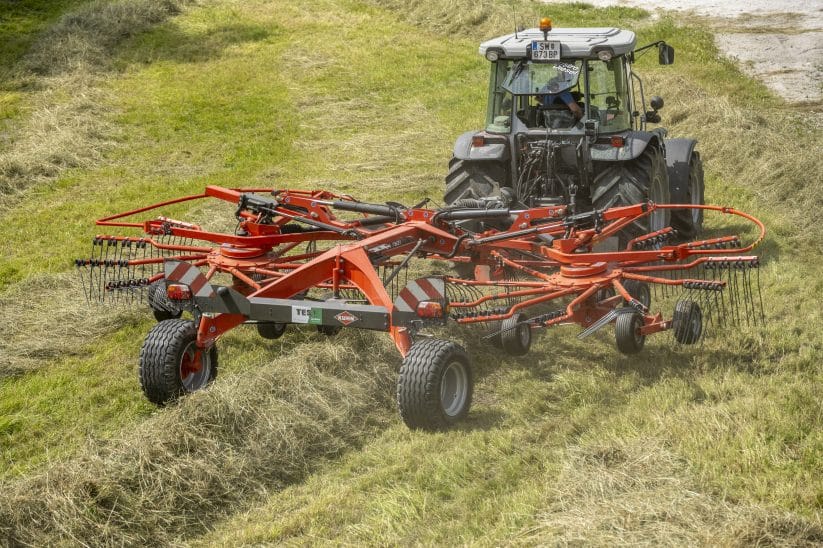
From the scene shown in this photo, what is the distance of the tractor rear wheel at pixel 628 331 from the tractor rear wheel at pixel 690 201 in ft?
10.3

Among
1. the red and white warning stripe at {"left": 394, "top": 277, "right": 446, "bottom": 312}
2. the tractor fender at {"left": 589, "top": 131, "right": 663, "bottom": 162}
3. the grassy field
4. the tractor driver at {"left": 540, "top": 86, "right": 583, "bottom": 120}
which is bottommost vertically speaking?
the grassy field

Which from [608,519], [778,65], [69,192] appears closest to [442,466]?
[608,519]

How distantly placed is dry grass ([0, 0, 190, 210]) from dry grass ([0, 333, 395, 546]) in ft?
23.2

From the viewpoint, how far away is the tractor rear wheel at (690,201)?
30.6 feet

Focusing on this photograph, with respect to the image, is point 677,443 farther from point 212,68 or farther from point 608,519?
point 212,68

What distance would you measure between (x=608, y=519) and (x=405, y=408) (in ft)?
5.21

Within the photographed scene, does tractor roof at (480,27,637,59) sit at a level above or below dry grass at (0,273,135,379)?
above

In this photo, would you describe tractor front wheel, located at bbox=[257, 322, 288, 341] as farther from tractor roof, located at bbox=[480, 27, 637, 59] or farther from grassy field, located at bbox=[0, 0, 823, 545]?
tractor roof, located at bbox=[480, 27, 637, 59]

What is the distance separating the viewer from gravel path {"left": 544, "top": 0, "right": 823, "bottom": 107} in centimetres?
1683

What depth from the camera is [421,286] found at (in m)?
5.68

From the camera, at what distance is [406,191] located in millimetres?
11867

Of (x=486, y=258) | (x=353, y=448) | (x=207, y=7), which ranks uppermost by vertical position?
(x=207, y=7)

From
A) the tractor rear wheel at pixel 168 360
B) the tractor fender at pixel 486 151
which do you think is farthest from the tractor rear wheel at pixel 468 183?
the tractor rear wheel at pixel 168 360

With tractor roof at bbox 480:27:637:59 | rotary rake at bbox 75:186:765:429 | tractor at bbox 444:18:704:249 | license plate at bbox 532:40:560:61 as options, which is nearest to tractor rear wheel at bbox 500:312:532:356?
rotary rake at bbox 75:186:765:429
